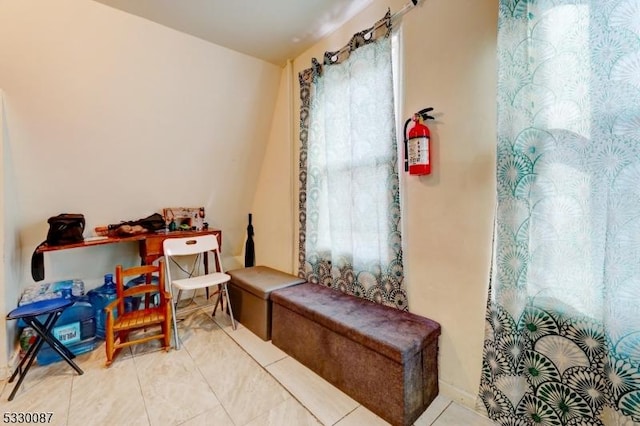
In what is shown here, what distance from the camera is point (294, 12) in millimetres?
2055

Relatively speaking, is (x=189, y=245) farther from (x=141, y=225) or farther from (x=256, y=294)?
(x=256, y=294)

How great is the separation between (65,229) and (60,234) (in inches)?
1.9

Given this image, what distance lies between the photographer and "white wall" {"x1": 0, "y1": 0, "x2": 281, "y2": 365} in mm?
1886

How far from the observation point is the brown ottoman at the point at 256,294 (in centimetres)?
232

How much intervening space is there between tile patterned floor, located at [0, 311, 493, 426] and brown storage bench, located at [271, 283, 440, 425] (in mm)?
83

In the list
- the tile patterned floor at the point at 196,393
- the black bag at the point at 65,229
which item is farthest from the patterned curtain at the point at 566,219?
the black bag at the point at 65,229

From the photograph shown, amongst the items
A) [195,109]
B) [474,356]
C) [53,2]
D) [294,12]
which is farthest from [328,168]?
[53,2]

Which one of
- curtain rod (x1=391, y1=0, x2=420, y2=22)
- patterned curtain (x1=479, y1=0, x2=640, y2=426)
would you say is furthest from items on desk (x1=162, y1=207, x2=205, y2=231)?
patterned curtain (x1=479, y1=0, x2=640, y2=426)

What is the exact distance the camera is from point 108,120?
2297mm

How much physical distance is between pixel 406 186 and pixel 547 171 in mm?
756

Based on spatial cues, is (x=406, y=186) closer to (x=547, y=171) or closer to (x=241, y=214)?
(x=547, y=171)

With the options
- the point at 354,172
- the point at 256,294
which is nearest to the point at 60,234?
the point at 256,294

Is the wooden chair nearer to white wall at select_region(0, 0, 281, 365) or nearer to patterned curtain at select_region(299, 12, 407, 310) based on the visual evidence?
white wall at select_region(0, 0, 281, 365)

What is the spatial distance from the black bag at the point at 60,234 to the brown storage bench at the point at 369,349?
6.00ft
